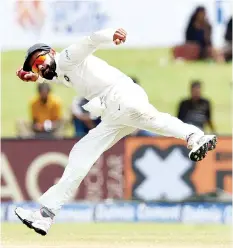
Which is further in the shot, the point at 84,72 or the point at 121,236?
the point at 121,236

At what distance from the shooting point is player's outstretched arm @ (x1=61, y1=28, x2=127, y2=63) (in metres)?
8.61

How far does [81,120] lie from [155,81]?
330 inches

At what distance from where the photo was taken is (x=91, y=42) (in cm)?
877

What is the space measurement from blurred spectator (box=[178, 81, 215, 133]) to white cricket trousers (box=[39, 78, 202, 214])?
192 inches

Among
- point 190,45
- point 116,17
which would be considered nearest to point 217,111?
point 190,45

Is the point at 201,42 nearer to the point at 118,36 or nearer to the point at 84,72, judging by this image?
the point at 84,72

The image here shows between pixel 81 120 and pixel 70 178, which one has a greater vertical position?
pixel 81 120

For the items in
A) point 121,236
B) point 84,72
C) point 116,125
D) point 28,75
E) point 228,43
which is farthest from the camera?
point 228,43

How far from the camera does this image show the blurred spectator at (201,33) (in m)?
19.2

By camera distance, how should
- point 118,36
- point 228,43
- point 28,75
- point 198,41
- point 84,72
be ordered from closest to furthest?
point 118,36 → point 84,72 → point 28,75 → point 228,43 → point 198,41

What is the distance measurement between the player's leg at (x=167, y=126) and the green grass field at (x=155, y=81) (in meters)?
11.0

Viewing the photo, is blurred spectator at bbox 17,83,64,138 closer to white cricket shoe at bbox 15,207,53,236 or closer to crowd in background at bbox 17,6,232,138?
crowd in background at bbox 17,6,232,138

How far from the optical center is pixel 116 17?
19406 mm

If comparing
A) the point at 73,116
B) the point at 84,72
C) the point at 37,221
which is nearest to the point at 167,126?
the point at 84,72
